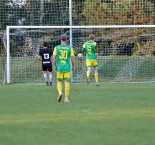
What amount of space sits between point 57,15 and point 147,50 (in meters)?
5.17

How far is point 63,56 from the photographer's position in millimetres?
18781

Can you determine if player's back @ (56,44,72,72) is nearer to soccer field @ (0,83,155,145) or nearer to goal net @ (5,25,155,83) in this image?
soccer field @ (0,83,155,145)

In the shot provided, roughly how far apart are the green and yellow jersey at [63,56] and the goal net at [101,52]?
11.5m

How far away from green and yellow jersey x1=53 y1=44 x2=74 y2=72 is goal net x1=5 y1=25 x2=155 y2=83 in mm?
11468

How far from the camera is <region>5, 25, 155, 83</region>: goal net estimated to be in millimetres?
31188

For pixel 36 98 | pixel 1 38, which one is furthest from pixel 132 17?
pixel 36 98

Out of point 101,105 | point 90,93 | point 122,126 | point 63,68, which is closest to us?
point 122,126

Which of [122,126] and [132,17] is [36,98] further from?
[132,17]

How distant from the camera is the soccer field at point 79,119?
1083 cm

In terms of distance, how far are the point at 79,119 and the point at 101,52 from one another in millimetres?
19198

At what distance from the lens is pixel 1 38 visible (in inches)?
1324

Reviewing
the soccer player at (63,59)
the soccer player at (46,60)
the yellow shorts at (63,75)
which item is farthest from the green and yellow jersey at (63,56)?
the soccer player at (46,60)

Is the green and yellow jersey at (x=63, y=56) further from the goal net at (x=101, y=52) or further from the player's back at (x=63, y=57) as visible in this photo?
the goal net at (x=101, y=52)

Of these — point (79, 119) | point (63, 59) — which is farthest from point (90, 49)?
point (79, 119)
